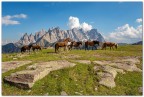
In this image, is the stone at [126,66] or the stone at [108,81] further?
the stone at [126,66]

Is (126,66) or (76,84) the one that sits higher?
(126,66)

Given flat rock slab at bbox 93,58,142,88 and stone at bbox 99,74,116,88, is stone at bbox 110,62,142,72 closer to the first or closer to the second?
flat rock slab at bbox 93,58,142,88

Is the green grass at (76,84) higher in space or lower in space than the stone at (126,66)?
lower

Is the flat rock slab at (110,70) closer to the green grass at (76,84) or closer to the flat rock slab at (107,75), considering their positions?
the flat rock slab at (107,75)

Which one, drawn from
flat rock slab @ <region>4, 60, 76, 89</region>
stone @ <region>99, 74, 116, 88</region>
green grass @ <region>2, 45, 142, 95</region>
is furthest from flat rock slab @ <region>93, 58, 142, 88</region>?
flat rock slab @ <region>4, 60, 76, 89</region>

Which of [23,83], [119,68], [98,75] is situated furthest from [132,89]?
[23,83]

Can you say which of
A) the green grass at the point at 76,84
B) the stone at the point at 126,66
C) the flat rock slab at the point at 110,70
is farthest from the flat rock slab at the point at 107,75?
the stone at the point at 126,66

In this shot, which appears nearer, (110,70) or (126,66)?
(110,70)

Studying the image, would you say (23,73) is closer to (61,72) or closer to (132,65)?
(61,72)

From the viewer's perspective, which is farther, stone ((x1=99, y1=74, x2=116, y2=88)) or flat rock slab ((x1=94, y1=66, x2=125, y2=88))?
flat rock slab ((x1=94, y1=66, x2=125, y2=88))

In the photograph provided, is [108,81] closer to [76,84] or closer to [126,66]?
[76,84]

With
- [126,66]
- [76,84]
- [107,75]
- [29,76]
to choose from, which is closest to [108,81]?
[107,75]

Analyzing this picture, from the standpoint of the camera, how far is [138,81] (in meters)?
23.0

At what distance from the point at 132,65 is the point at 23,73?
12.9 m
